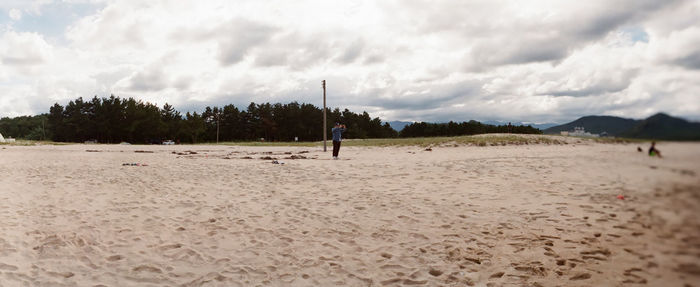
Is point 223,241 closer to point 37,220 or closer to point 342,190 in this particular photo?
point 37,220

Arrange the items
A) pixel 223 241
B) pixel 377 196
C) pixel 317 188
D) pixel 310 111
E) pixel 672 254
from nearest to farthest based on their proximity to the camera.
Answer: pixel 672 254
pixel 223 241
pixel 377 196
pixel 317 188
pixel 310 111

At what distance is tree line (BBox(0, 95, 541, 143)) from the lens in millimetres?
95875

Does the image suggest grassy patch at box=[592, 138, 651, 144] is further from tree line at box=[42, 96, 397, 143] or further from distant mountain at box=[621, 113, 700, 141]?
tree line at box=[42, 96, 397, 143]

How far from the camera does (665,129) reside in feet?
3.54

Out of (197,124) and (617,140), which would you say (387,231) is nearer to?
(617,140)

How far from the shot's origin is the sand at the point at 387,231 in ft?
3.84

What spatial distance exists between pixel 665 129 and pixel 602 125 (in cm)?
32

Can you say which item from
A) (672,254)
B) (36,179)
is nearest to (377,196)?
(672,254)

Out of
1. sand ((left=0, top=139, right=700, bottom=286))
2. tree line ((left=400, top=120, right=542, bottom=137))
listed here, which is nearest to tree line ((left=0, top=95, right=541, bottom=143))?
tree line ((left=400, top=120, right=542, bottom=137))

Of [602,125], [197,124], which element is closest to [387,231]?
[602,125]

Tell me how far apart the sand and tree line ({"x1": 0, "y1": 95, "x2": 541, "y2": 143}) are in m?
92.2

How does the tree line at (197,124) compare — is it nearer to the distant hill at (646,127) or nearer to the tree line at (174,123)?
the tree line at (174,123)

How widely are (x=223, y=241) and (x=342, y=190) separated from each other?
4807mm

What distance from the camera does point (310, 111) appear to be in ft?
364
